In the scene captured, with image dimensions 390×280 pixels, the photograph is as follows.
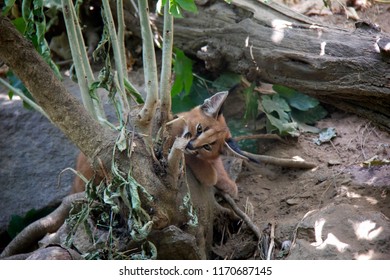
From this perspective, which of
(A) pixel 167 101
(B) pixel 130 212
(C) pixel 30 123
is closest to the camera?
(B) pixel 130 212

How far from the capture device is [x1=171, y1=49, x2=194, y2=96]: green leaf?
4602 mm

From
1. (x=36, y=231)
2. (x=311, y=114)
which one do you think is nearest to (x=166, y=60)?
(x=36, y=231)

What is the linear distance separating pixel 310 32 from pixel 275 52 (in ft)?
0.93

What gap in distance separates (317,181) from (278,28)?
116 cm

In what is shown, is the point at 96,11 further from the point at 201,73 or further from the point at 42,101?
the point at 42,101

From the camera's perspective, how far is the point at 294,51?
12.8 ft

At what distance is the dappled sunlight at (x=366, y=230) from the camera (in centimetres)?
302

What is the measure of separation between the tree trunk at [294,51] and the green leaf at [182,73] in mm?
89

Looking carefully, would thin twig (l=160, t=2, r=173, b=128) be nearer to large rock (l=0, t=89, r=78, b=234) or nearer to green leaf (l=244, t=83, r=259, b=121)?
green leaf (l=244, t=83, r=259, b=121)

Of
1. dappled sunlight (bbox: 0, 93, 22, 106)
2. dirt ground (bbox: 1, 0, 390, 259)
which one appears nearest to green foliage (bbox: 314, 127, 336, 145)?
dirt ground (bbox: 1, 0, 390, 259)

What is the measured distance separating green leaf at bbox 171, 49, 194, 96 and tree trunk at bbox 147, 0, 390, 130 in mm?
89

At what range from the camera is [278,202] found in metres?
4.01

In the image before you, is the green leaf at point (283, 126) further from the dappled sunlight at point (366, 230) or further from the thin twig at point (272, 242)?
the dappled sunlight at point (366, 230)

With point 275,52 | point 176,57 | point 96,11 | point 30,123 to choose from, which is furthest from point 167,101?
point 96,11
